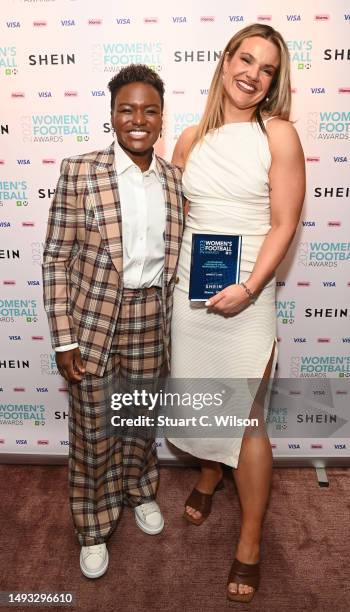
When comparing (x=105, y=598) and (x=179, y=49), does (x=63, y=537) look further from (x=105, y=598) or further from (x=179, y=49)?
(x=179, y=49)

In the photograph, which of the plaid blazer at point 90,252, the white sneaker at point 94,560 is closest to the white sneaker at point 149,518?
the white sneaker at point 94,560

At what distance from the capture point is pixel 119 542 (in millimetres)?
2246

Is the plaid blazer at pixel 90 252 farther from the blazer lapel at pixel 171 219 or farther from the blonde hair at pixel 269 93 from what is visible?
the blonde hair at pixel 269 93

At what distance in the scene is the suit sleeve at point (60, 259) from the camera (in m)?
1.73

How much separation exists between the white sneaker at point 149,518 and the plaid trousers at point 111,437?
10 centimetres

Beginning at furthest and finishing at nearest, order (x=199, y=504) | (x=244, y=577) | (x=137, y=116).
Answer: (x=199, y=504)
(x=244, y=577)
(x=137, y=116)

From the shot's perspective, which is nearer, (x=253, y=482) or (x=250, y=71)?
(x=250, y=71)

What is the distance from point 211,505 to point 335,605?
658mm

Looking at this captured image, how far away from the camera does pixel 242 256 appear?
188cm

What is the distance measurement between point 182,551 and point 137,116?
1.63m

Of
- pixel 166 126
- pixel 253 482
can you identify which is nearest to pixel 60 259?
pixel 166 126

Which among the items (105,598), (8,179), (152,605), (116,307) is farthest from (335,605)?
(8,179)

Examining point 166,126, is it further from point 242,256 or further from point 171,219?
point 242,256

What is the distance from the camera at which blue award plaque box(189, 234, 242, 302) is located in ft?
5.90
